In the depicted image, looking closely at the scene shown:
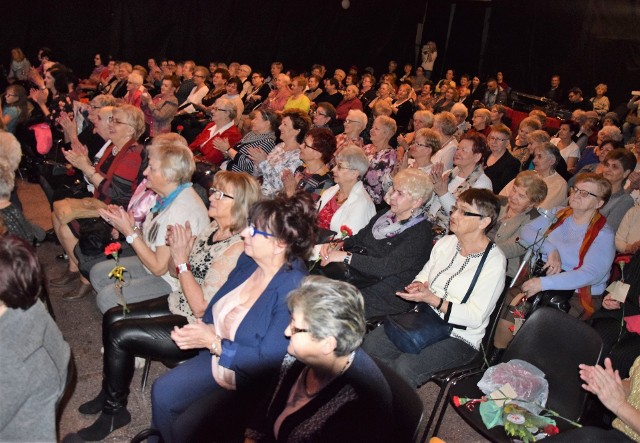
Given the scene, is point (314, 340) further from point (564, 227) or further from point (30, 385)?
point (564, 227)

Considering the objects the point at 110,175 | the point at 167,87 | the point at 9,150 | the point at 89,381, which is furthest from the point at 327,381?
the point at 167,87

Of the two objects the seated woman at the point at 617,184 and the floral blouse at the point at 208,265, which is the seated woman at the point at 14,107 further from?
the seated woman at the point at 617,184

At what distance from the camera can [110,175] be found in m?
4.44

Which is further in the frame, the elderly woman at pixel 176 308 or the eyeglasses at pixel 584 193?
the eyeglasses at pixel 584 193

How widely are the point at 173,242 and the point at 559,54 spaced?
45.2 ft

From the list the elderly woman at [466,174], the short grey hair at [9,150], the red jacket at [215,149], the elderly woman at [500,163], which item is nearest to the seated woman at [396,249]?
the elderly woman at [466,174]

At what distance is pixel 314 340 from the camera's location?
2.06 metres

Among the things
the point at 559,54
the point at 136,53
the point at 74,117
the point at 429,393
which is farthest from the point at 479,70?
the point at 429,393

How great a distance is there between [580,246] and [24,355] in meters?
3.18

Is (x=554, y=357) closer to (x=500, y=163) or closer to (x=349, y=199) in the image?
(x=349, y=199)

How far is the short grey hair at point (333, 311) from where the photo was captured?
205 cm

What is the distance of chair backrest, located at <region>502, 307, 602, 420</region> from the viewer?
8.74ft

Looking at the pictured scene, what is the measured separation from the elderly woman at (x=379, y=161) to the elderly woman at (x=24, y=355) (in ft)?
11.9

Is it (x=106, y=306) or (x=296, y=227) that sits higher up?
(x=296, y=227)
